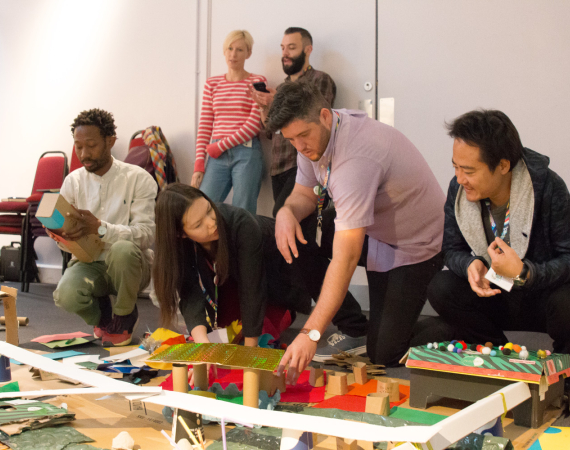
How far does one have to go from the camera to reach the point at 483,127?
4.91ft

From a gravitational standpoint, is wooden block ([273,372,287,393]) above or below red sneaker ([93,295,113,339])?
above

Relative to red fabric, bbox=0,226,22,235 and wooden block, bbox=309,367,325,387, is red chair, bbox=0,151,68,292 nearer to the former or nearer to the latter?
red fabric, bbox=0,226,22,235

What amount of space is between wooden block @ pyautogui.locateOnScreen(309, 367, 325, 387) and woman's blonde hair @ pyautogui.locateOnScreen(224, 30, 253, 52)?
2.45m

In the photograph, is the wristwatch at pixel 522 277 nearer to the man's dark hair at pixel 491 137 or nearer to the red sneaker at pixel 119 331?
the man's dark hair at pixel 491 137

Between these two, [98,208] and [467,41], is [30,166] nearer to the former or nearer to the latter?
[98,208]

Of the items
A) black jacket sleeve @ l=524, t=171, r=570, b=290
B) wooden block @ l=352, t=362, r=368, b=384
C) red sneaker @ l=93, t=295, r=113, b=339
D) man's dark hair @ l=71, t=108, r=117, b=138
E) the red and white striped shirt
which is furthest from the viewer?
the red and white striped shirt

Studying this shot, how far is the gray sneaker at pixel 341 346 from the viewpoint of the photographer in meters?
2.11

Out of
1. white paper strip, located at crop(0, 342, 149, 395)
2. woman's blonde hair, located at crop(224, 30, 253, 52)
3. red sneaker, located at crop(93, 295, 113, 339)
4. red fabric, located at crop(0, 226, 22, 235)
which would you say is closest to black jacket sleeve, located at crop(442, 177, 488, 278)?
white paper strip, located at crop(0, 342, 149, 395)

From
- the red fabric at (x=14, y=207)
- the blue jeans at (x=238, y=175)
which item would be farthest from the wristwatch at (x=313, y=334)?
the red fabric at (x=14, y=207)

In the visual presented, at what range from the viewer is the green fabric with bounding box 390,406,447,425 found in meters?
1.33

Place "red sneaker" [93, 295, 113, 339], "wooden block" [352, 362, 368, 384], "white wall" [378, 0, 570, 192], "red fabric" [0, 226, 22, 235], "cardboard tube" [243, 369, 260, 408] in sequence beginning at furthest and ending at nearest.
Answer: "red fabric" [0, 226, 22, 235] < "white wall" [378, 0, 570, 192] < "red sneaker" [93, 295, 113, 339] < "wooden block" [352, 362, 368, 384] < "cardboard tube" [243, 369, 260, 408]

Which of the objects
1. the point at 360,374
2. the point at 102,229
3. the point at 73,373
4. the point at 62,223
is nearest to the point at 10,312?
the point at 62,223

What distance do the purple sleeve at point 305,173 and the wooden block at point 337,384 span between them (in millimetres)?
741

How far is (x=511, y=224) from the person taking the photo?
5.10 ft
